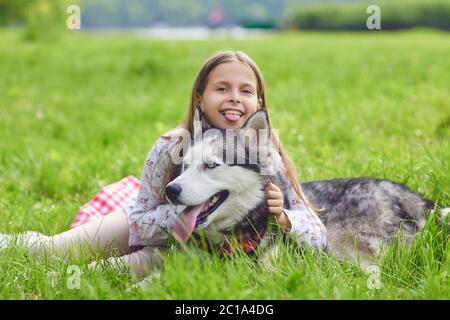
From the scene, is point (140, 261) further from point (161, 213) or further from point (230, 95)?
point (230, 95)

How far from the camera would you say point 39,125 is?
311 inches

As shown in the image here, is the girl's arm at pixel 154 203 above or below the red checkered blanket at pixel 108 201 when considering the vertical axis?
above

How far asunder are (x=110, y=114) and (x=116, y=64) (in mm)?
3416

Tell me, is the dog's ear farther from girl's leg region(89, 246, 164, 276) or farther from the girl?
girl's leg region(89, 246, 164, 276)

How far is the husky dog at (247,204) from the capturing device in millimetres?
2977

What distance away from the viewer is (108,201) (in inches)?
181

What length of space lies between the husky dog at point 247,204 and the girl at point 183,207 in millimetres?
97

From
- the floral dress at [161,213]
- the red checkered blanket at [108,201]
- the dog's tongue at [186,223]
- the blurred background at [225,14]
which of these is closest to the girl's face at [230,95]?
the floral dress at [161,213]

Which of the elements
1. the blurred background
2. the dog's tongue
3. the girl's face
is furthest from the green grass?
the blurred background

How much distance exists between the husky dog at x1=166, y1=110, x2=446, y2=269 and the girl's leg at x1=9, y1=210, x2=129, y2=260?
2.62 ft

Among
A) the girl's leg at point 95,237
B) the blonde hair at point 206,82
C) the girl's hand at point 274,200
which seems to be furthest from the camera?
the girl's leg at point 95,237

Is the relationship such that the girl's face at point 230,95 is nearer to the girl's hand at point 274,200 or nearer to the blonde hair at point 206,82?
the blonde hair at point 206,82

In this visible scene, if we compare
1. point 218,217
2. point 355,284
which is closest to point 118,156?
point 218,217

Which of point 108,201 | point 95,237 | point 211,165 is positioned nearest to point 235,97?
point 211,165
